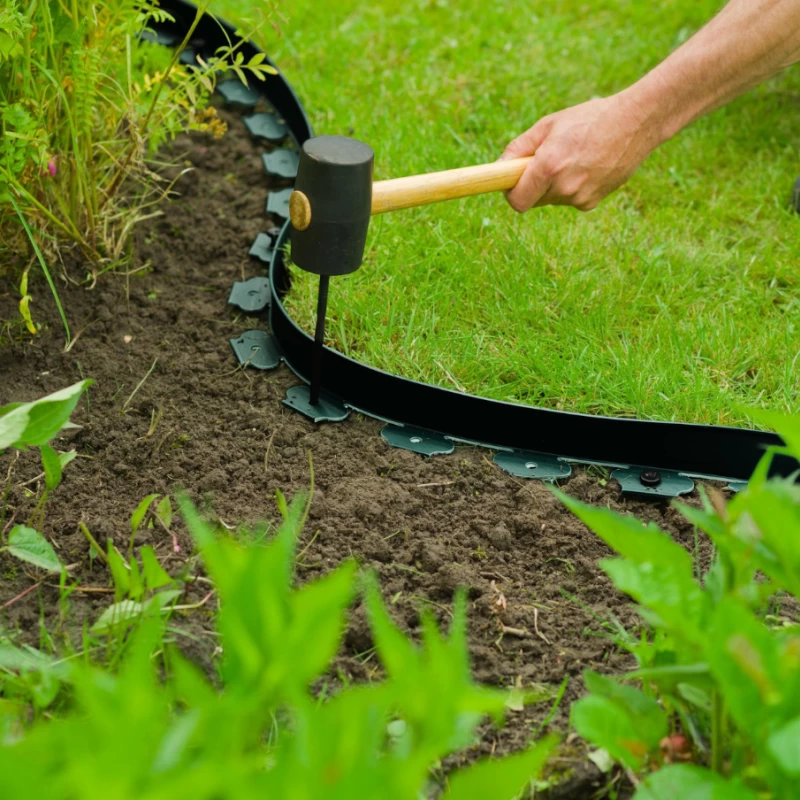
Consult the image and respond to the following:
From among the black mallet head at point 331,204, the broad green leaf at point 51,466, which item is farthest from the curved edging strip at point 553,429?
the broad green leaf at point 51,466

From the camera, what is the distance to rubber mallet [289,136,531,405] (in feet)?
6.20

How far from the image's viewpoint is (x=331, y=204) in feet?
6.31

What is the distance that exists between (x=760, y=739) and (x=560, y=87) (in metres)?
3.05

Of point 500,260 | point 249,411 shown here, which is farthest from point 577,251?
point 249,411

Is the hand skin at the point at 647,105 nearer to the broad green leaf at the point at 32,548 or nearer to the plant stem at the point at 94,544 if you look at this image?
the plant stem at the point at 94,544

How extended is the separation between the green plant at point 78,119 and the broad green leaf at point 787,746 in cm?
163

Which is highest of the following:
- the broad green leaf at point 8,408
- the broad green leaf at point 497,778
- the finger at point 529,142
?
the finger at point 529,142

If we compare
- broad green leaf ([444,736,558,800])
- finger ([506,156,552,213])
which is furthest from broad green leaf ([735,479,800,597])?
finger ([506,156,552,213])

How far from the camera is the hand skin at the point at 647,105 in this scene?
91.4 inches

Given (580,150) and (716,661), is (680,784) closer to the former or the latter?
(716,661)

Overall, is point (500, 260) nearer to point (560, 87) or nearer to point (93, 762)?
point (560, 87)

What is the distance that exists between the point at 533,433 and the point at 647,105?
92cm

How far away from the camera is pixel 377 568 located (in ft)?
5.82

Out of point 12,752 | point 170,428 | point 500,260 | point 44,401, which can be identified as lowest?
point 170,428
